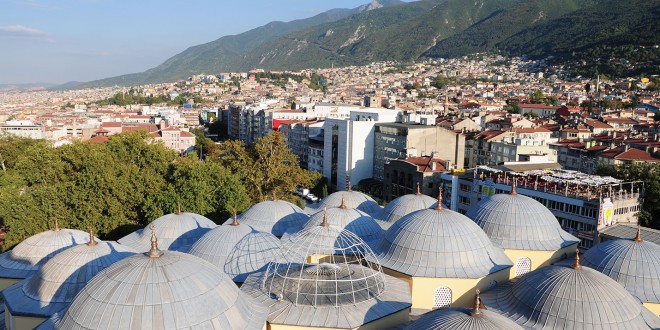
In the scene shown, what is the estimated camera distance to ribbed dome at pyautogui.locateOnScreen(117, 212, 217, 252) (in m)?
26.8

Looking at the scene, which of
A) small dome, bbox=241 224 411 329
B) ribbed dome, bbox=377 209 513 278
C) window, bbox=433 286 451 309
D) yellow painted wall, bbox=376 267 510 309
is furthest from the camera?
ribbed dome, bbox=377 209 513 278

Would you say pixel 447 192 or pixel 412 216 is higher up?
pixel 412 216

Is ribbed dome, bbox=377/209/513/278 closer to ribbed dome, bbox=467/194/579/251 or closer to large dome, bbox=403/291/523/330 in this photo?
ribbed dome, bbox=467/194/579/251

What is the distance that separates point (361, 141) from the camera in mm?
67188

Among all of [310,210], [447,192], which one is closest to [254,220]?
[310,210]

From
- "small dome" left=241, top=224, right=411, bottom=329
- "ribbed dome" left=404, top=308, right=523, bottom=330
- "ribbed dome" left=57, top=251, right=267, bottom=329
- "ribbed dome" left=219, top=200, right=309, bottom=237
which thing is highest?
"ribbed dome" left=57, top=251, right=267, bottom=329

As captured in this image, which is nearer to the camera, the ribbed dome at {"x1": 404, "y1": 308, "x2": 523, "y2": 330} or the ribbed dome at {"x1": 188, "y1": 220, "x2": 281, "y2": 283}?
the ribbed dome at {"x1": 404, "y1": 308, "x2": 523, "y2": 330}

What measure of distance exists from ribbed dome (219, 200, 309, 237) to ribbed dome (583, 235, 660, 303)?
50.8 feet

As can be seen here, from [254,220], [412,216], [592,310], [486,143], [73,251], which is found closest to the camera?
[592,310]

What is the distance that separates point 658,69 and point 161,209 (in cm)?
14726

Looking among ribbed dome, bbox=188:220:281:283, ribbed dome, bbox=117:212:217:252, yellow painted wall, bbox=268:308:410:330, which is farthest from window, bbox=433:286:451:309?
ribbed dome, bbox=117:212:217:252

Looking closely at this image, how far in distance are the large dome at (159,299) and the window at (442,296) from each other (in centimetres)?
786

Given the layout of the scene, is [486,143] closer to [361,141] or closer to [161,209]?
[361,141]

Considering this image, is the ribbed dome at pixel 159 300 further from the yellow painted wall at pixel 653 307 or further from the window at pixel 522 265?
the yellow painted wall at pixel 653 307
